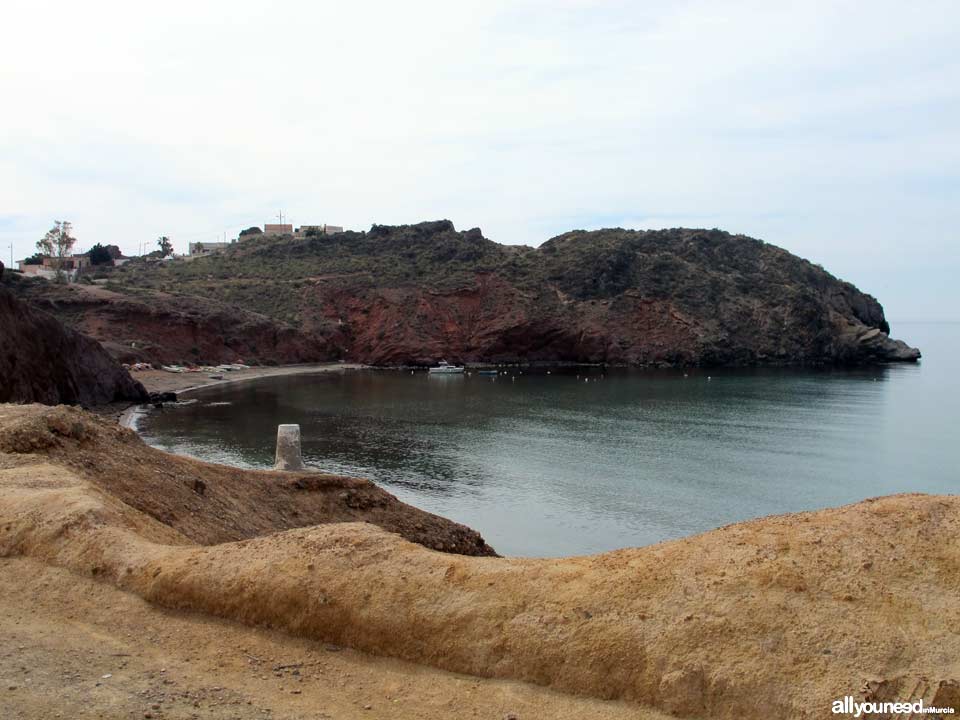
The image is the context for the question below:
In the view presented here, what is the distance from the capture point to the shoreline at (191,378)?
50.4 metres

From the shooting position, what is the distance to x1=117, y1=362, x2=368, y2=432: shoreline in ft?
165

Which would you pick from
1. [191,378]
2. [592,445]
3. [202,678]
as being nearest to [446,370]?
[191,378]

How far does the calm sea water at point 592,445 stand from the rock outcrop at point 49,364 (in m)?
4.00

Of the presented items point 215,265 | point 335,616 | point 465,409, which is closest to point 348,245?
point 215,265

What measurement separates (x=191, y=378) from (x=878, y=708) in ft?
238

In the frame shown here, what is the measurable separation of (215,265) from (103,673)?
115 meters

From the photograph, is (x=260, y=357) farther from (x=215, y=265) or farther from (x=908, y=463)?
(x=908, y=463)

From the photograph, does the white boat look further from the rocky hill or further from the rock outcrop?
the rock outcrop

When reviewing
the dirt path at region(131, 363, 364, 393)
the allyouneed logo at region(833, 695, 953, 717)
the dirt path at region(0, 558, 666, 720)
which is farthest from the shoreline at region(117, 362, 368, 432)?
the allyouneed logo at region(833, 695, 953, 717)

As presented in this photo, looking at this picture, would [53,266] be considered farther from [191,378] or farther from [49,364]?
[49,364]

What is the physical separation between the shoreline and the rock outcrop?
5.95ft

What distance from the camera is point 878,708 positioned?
19.7 ft

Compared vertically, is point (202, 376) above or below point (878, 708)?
below

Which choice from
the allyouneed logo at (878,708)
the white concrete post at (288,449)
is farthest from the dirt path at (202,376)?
the allyouneed logo at (878,708)
